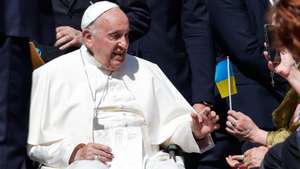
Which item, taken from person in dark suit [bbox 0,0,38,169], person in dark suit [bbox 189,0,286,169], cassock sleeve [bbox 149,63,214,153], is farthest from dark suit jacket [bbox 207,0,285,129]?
person in dark suit [bbox 0,0,38,169]

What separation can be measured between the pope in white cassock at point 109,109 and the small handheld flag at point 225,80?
0.26m

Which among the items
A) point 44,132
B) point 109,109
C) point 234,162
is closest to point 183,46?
point 109,109

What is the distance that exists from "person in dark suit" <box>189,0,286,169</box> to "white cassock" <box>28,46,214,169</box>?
0.51 metres

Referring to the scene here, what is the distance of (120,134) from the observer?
542cm

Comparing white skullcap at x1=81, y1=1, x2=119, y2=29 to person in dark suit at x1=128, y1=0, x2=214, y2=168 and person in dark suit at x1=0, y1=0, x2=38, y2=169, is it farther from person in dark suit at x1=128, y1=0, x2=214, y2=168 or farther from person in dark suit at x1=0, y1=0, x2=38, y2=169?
person in dark suit at x1=0, y1=0, x2=38, y2=169

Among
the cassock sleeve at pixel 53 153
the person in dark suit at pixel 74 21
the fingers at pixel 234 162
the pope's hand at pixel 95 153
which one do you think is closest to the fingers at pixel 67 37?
the person in dark suit at pixel 74 21

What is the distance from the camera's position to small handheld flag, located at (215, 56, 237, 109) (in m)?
5.76

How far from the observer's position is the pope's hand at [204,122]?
529cm

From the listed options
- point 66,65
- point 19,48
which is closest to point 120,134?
point 66,65

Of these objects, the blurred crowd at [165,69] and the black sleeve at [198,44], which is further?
the black sleeve at [198,44]

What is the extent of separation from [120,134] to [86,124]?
0.70 ft

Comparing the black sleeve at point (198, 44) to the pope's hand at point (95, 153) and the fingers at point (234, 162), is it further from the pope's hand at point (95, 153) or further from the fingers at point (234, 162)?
the fingers at point (234, 162)

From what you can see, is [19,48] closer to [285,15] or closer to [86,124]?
[86,124]

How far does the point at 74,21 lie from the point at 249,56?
118 centimetres
